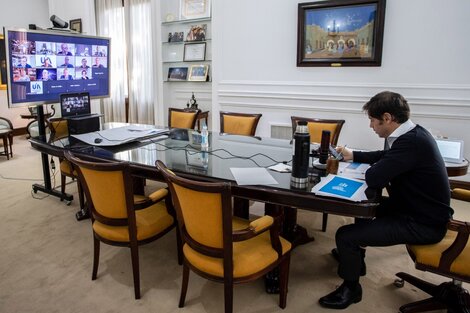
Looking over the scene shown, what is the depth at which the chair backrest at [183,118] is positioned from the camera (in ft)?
11.4

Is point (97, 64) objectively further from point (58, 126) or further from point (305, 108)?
point (305, 108)

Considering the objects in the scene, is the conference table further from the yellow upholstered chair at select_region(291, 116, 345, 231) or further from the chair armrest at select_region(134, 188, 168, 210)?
the yellow upholstered chair at select_region(291, 116, 345, 231)

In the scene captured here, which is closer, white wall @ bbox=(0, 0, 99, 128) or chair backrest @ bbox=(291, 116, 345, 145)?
chair backrest @ bbox=(291, 116, 345, 145)

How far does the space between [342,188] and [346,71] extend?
2.47 m

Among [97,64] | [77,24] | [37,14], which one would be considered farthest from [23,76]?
[37,14]

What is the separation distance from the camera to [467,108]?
319cm

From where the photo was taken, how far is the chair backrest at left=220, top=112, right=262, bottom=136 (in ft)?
10.5

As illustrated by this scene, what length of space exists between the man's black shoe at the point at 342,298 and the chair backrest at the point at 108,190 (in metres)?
1.15

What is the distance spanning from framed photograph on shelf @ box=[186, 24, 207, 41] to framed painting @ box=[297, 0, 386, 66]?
5.50 ft

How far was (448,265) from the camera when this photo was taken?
150 cm

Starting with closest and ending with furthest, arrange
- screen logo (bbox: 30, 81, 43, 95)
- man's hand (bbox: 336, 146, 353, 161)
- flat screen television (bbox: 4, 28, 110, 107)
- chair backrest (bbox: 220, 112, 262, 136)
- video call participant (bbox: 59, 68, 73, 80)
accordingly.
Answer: man's hand (bbox: 336, 146, 353, 161), flat screen television (bbox: 4, 28, 110, 107), screen logo (bbox: 30, 81, 43, 95), chair backrest (bbox: 220, 112, 262, 136), video call participant (bbox: 59, 68, 73, 80)

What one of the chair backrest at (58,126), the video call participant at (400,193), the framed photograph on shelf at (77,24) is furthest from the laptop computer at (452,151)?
the framed photograph on shelf at (77,24)

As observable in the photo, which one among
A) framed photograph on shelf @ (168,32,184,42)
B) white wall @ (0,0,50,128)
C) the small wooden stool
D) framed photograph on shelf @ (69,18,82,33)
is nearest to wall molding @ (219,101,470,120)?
framed photograph on shelf @ (168,32,184,42)

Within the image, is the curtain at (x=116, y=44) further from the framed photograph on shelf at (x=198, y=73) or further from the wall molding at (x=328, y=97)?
the wall molding at (x=328, y=97)
